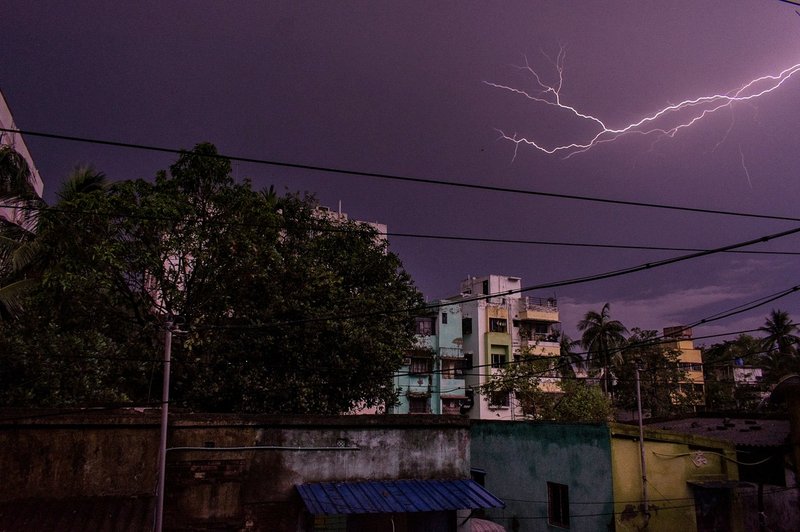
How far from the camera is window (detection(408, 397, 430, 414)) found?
49422 millimetres

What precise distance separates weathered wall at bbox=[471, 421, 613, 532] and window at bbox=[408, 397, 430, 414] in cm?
2472

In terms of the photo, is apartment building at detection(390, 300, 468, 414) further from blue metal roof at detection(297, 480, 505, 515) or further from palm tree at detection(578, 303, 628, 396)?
blue metal roof at detection(297, 480, 505, 515)

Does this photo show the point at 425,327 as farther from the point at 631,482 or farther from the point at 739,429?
the point at 631,482

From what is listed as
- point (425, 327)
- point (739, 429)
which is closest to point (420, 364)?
point (425, 327)

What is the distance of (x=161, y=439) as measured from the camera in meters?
11.2

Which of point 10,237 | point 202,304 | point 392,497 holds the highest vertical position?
point 10,237

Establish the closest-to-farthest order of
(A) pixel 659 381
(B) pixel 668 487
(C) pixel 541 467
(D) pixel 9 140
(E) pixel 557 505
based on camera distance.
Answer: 1. (B) pixel 668 487
2. (E) pixel 557 505
3. (C) pixel 541 467
4. (D) pixel 9 140
5. (A) pixel 659 381

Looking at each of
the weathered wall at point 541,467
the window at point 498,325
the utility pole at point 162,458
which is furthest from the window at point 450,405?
the utility pole at point 162,458

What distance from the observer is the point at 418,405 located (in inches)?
1964

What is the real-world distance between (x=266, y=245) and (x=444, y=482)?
12485 mm

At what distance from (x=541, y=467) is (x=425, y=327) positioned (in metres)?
32.2

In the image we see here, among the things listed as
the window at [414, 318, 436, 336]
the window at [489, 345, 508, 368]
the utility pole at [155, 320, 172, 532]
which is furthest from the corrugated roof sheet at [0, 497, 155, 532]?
the window at [489, 345, 508, 368]

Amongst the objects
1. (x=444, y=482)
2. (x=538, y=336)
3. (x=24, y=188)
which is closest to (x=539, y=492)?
(x=444, y=482)

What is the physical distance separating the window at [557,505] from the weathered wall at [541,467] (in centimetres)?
19
